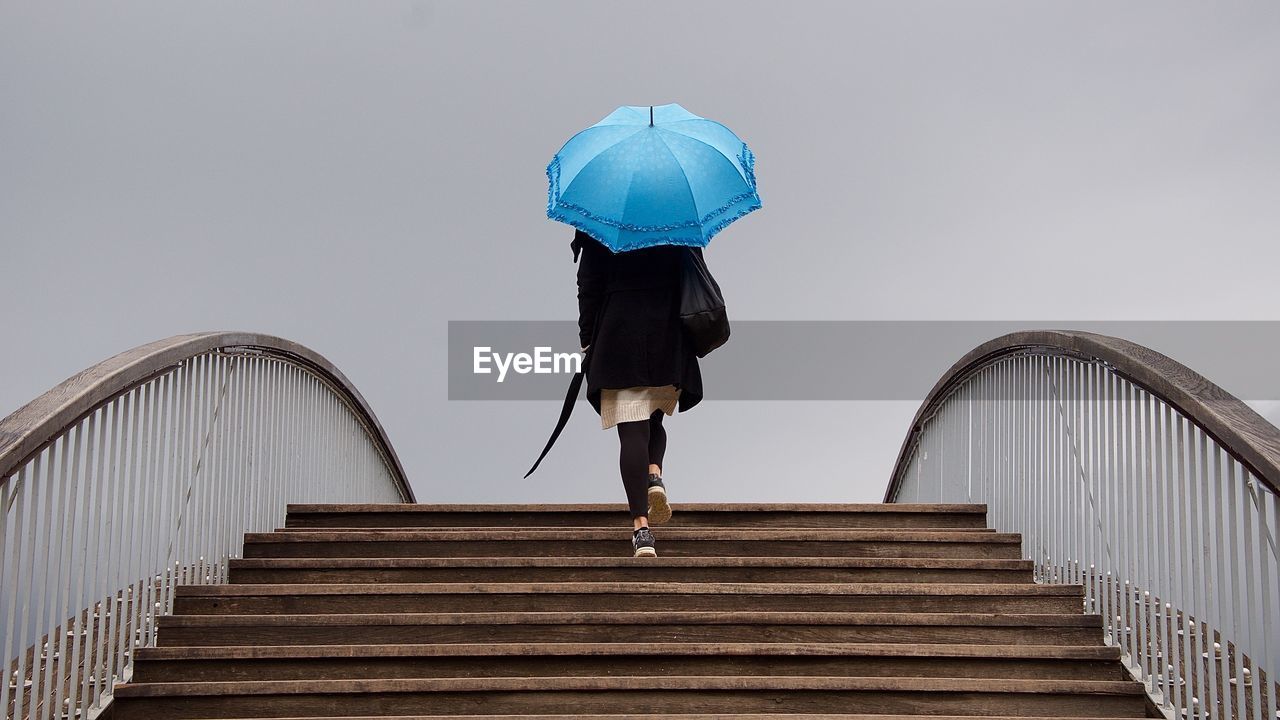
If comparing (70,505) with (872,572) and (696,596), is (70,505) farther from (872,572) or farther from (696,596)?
(872,572)

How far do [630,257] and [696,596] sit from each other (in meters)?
1.33

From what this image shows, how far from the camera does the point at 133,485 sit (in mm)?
4805

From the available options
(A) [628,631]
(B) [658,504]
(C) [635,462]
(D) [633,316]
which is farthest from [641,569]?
(D) [633,316]

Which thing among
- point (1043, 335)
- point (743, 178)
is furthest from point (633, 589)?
point (1043, 335)

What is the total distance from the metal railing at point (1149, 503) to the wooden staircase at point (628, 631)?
18 cm

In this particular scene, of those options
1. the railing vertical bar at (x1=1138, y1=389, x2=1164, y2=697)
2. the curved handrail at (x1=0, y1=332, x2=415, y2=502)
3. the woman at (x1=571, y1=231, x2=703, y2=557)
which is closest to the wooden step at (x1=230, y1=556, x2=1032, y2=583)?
the woman at (x1=571, y1=231, x2=703, y2=557)

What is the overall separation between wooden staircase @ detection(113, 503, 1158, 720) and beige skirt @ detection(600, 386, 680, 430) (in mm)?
507

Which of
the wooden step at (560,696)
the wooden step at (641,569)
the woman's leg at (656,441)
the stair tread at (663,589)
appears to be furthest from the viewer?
the woman's leg at (656,441)

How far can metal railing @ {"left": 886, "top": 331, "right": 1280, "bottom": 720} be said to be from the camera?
4.01m

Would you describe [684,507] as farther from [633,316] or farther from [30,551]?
[30,551]

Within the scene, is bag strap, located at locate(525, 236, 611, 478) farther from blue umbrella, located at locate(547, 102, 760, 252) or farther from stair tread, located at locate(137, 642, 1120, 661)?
stair tread, located at locate(137, 642, 1120, 661)

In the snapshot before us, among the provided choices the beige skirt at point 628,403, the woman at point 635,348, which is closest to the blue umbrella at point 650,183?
the woman at point 635,348

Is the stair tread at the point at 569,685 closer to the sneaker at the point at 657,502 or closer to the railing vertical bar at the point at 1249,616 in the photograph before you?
the railing vertical bar at the point at 1249,616

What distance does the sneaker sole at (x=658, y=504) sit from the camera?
5551 millimetres
